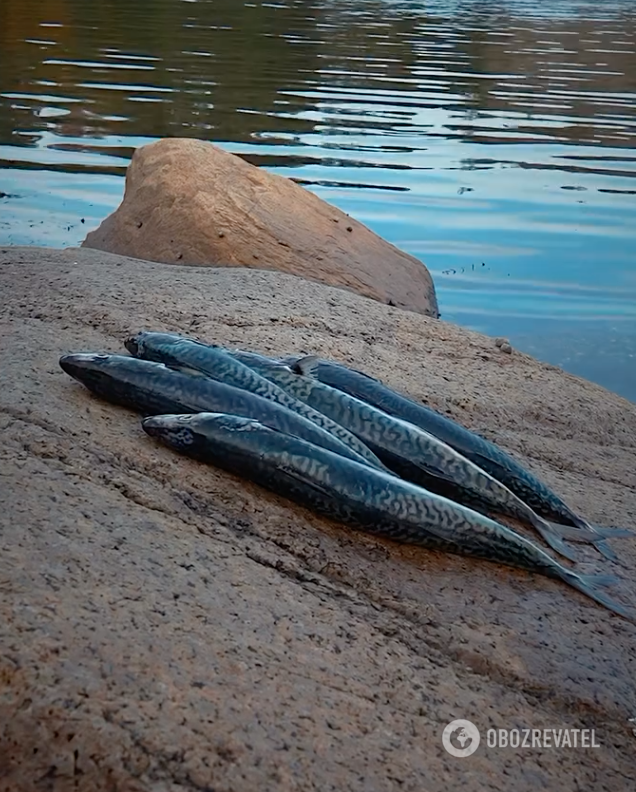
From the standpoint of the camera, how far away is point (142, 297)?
655 centimetres

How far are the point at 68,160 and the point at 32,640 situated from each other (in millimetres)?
11677

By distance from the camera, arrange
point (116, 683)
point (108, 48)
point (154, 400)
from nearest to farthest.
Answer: point (116, 683) → point (154, 400) → point (108, 48)

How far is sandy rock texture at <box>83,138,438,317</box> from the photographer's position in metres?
8.43

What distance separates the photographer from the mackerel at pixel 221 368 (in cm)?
458

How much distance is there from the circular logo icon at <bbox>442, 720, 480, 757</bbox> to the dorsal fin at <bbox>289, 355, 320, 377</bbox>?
6.79 ft

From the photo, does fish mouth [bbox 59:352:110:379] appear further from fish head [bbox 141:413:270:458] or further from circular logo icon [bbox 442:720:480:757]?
circular logo icon [bbox 442:720:480:757]

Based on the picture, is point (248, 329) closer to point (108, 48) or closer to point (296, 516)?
point (296, 516)

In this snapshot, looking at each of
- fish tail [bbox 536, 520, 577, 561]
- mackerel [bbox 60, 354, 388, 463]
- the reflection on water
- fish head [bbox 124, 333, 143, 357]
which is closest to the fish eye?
mackerel [bbox 60, 354, 388, 463]

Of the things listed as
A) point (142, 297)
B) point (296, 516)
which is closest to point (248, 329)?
point (142, 297)

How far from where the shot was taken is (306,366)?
16.6 ft

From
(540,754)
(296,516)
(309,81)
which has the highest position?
(309,81)

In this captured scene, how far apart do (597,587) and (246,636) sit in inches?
59.5

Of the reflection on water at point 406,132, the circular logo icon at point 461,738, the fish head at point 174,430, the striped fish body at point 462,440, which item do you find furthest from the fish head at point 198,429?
the reflection on water at point 406,132

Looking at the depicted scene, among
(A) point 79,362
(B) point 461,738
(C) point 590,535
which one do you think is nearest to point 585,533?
(C) point 590,535
